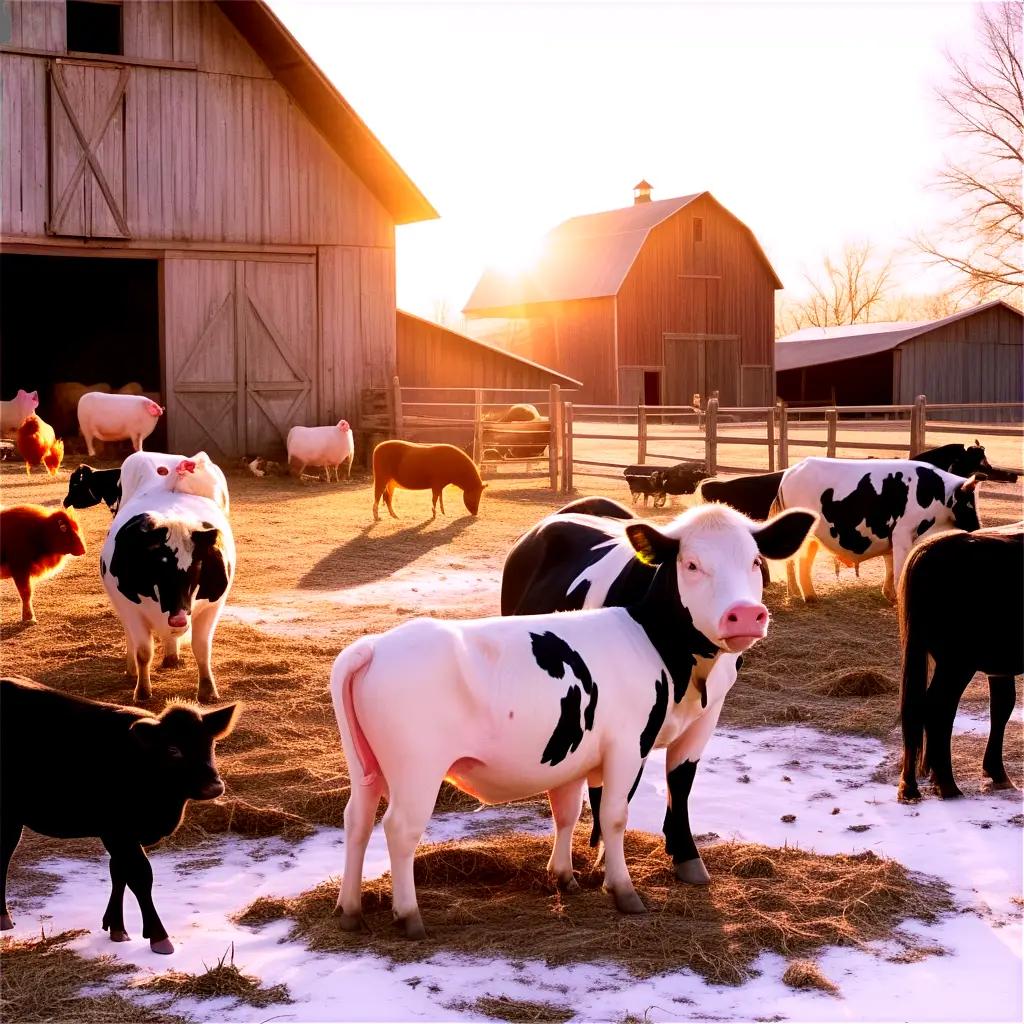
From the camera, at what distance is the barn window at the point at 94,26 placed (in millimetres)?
19141

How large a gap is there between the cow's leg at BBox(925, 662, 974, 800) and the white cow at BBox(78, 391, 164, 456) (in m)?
15.8

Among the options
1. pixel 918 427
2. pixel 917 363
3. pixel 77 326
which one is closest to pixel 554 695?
pixel 918 427

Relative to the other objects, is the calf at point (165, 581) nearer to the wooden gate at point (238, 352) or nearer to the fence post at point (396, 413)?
the wooden gate at point (238, 352)

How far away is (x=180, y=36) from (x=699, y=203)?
78.2ft

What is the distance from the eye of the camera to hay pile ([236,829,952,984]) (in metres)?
3.96

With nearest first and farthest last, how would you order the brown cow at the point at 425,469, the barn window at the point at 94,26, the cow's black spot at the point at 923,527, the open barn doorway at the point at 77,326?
1. the cow's black spot at the point at 923,527
2. the brown cow at the point at 425,469
3. the barn window at the point at 94,26
4. the open barn doorway at the point at 77,326

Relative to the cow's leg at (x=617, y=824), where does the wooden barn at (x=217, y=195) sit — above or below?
above

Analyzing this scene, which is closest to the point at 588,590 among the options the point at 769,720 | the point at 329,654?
the point at 769,720

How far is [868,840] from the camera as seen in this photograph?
5121 millimetres

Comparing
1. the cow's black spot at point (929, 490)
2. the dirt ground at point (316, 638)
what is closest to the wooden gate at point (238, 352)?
→ the dirt ground at point (316, 638)

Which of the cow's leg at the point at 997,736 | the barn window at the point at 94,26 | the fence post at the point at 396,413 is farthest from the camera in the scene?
the fence post at the point at 396,413

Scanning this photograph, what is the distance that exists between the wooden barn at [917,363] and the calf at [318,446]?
81.3 feet

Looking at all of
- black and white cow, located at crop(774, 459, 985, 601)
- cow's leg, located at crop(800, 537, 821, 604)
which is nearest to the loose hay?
black and white cow, located at crop(774, 459, 985, 601)

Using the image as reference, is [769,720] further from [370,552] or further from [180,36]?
[180,36]
